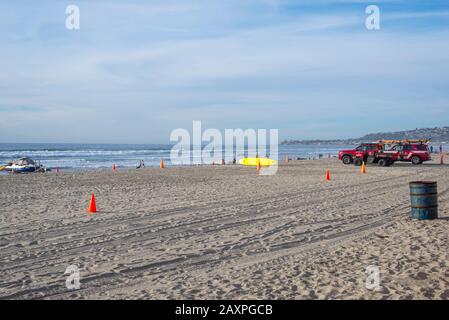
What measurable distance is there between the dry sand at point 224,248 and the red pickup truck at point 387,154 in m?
19.4

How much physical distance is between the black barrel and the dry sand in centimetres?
27

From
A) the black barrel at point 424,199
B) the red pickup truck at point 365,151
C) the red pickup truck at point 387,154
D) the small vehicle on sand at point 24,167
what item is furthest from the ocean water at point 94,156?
the black barrel at point 424,199

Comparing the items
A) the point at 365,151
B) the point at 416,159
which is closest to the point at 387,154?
the point at 365,151

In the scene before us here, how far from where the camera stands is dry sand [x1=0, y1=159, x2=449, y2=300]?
20.7 ft

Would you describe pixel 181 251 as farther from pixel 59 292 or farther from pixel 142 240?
pixel 59 292

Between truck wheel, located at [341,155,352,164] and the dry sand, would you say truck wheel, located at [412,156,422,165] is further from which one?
the dry sand

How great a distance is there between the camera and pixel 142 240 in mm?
9438

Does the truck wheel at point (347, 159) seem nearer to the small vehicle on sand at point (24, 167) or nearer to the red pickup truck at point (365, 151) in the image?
the red pickup truck at point (365, 151)

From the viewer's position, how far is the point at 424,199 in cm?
1098

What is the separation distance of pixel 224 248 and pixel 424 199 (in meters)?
5.24

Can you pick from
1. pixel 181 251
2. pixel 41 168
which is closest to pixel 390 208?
pixel 181 251

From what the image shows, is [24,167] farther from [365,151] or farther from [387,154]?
[387,154]

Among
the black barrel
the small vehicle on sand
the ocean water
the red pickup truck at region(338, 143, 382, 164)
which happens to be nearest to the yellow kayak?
the red pickup truck at region(338, 143, 382, 164)

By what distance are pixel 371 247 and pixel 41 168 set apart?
35610 millimetres
